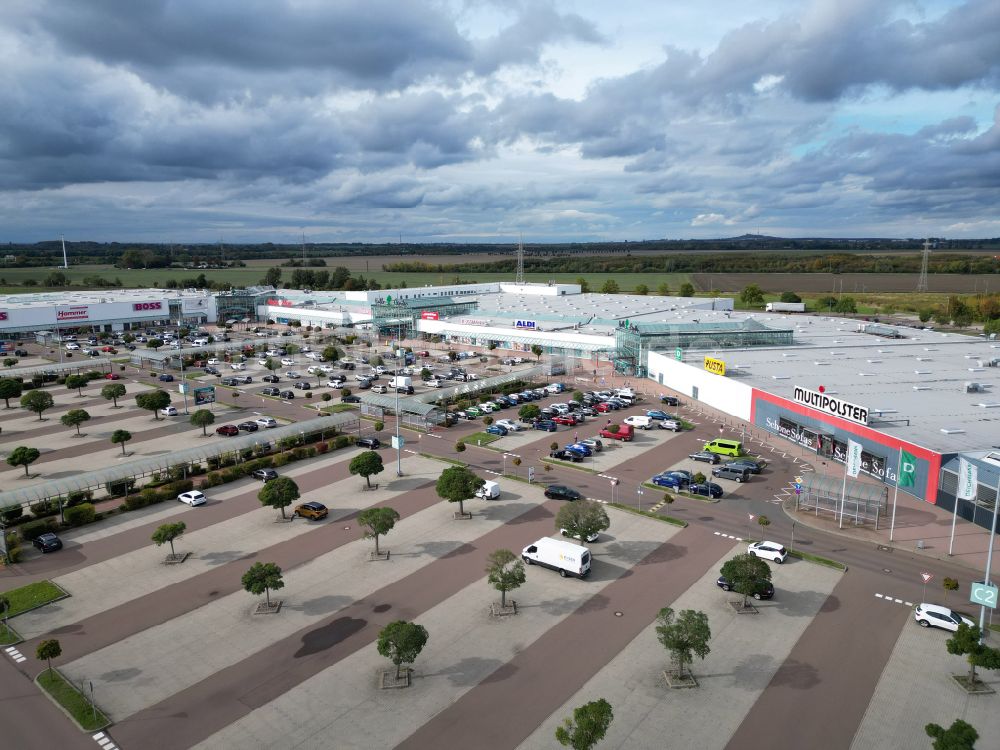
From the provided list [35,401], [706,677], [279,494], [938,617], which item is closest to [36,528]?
[279,494]

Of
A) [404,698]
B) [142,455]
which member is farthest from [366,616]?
[142,455]

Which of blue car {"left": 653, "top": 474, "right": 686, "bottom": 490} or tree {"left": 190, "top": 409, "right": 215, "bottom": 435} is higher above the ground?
tree {"left": 190, "top": 409, "right": 215, "bottom": 435}

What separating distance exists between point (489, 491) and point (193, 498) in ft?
58.8

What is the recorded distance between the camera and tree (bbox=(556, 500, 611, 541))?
29.4m

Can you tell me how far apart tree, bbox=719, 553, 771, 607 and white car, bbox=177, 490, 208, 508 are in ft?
97.5

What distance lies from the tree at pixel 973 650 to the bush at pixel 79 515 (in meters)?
40.6

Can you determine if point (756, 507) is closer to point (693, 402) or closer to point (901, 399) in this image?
point (901, 399)

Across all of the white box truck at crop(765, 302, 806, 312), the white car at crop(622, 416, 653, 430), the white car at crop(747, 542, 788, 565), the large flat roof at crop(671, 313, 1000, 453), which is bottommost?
the white car at crop(747, 542, 788, 565)

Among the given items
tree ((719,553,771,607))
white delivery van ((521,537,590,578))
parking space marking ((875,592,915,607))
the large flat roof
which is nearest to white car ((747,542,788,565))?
parking space marking ((875,592,915,607))

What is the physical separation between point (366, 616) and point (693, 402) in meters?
43.6

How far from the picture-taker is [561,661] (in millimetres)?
21953

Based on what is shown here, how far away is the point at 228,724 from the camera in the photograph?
1906 centimetres

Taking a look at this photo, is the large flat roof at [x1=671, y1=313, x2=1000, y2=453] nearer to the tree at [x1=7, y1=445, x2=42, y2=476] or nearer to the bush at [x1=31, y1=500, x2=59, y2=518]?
the bush at [x1=31, y1=500, x2=59, y2=518]

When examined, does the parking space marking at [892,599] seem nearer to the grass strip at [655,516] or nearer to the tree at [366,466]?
the grass strip at [655,516]
